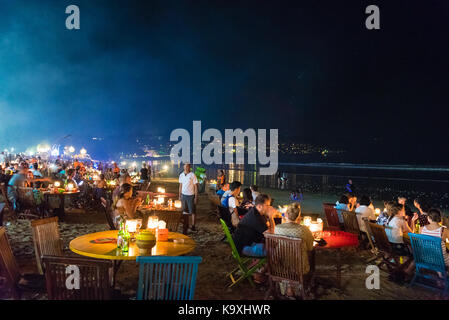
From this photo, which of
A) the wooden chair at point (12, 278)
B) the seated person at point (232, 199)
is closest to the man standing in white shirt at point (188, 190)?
the seated person at point (232, 199)

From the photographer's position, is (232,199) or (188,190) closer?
(232,199)

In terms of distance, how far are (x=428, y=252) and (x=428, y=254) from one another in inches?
1.2

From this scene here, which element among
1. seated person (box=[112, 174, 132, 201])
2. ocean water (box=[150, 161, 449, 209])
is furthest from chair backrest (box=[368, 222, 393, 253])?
ocean water (box=[150, 161, 449, 209])

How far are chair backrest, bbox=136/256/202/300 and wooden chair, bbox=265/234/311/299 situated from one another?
146 cm

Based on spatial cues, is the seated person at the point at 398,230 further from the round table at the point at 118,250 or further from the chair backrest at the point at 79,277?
the chair backrest at the point at 79,277

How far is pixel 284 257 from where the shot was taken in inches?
166

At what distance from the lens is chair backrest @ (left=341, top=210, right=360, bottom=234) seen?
7089 millimetres

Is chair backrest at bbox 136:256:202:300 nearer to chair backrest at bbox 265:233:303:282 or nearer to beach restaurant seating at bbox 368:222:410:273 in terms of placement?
chair backrest at bbox 265:233:303:282

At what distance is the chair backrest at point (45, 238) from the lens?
4176 mm

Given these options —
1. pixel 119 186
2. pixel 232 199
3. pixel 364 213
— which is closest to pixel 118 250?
pixel 119 186

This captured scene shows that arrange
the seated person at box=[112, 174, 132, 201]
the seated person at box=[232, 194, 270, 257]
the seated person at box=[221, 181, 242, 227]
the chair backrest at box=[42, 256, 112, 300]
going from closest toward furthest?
the chair backrest at box=[42, 256, 112, 300] → the seated person at box=[232, 194, 270, 257] → the seated person at box=[112, 174, 132, 201] → the seated person at box=[221, 181, 242, 227]

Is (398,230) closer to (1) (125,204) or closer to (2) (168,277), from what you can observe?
(2) (168,277)

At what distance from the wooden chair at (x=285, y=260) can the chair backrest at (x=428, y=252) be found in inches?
75.8
